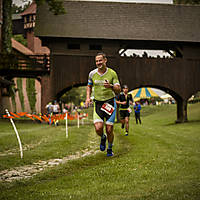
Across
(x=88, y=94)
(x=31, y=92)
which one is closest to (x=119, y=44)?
(x=88, y=94)

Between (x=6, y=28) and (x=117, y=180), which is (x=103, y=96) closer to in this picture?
(x=117, y=180)

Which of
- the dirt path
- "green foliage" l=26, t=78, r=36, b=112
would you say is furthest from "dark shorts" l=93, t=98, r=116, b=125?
"green foliage" l=26, t=78, r=36, b=112

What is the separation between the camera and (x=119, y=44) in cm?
2812

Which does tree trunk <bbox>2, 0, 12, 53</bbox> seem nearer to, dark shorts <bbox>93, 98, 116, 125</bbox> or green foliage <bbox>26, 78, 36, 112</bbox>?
green foliage <bbox>26, 78, 36, 112</bbox>

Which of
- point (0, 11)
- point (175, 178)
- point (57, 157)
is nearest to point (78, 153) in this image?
point (57, 157)

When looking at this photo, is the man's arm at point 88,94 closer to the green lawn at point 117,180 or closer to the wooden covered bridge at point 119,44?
the green lawn at point 117,180

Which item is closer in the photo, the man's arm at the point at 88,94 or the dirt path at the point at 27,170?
the dirt path at the point at 27,170

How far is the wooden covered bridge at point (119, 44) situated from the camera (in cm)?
2683

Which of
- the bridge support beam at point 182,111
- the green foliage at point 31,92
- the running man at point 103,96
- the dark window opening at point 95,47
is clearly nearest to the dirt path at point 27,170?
the running man at point 103,96

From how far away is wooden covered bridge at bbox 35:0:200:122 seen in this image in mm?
26828

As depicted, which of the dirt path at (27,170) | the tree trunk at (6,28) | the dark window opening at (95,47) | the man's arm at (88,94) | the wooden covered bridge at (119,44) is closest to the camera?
the dirt path at (27,170)

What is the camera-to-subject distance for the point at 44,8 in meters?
29.5

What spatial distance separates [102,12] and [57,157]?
2265 centimetres

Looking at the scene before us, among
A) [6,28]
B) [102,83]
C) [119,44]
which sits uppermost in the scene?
[6,28]
